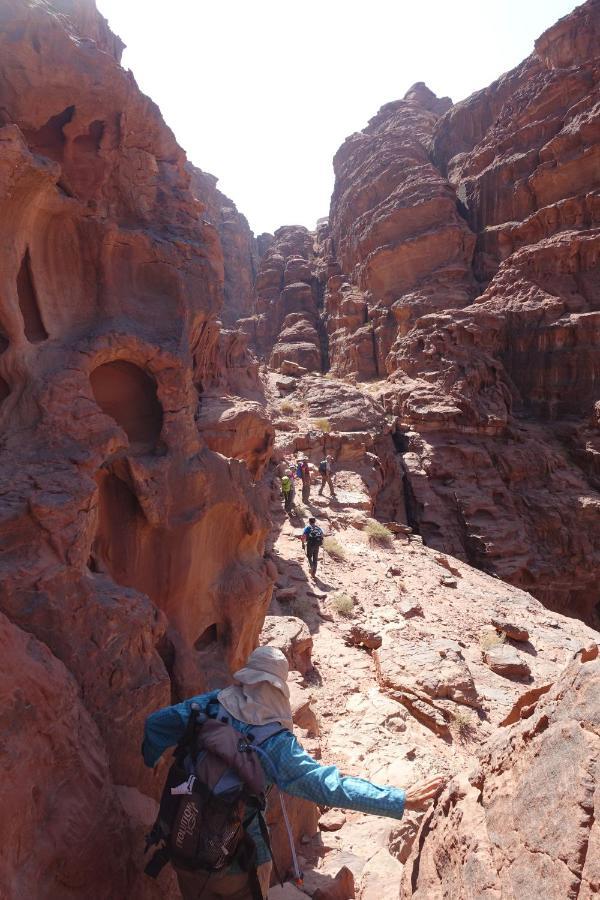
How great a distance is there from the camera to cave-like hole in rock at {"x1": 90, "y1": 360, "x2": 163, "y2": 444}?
6.17 meters

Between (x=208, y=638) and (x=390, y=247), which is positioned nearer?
(x=208, y=638)

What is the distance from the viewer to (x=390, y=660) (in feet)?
26.5

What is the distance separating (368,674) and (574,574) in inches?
600

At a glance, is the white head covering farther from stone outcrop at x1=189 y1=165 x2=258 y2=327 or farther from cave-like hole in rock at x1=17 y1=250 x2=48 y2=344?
stone outcrop at x1=189 y1=165 x2=258 y2=327

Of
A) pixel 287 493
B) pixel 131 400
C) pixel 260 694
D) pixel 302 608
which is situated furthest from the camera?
pixel 287 493

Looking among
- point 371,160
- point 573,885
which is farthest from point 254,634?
point 371,160

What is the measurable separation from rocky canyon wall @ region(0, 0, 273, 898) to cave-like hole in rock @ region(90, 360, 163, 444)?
0.02 metres

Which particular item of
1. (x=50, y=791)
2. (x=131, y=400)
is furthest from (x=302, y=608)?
(x=50, y=791)

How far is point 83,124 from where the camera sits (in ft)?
20.7

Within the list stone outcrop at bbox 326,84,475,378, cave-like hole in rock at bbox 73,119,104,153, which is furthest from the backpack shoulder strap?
stone outcrop at bbox 326,84,475,378

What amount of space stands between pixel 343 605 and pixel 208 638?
4150 millimetres

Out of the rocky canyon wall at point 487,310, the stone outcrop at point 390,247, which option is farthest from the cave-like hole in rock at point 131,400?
the stone outcrop at point 390,247

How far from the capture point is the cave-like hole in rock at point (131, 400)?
617 cm

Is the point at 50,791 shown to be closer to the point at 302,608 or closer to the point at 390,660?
the point at 390,660
